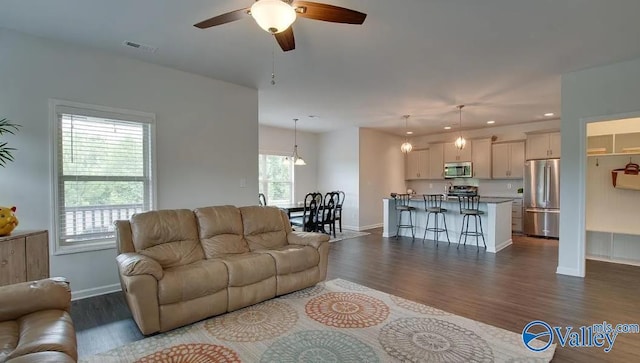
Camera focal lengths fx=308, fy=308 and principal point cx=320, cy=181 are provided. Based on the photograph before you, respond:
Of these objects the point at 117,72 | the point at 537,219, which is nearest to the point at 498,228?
the point at 537,219

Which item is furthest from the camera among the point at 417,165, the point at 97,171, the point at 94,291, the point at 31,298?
the point at 417,165

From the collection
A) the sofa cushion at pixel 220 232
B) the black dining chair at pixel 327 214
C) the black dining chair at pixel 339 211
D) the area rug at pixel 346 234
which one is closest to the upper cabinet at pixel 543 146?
the area rug at pixel 346 234

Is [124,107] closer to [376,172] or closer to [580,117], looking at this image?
[580,117]

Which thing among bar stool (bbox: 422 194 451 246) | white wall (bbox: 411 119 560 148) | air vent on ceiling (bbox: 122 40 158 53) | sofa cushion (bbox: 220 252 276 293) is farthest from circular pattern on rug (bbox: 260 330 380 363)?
white wall (bbox: 411 119 560 148)

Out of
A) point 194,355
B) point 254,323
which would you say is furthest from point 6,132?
point 254,323

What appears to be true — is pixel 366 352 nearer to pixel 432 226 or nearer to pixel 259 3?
pixel 259 3

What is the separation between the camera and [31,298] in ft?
6.03

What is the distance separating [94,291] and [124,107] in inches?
84.1

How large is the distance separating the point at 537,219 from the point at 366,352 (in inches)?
255

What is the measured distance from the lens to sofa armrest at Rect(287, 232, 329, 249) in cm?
365

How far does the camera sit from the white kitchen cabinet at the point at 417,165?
29.9 feet

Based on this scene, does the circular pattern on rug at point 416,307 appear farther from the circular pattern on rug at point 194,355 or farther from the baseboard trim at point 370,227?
the baseboard trim at point 370,227

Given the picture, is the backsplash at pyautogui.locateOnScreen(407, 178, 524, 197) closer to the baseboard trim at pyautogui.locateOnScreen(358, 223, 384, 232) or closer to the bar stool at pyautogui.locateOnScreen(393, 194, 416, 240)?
the baseboard trim at pyautogui.locateOnScreen(358, 223, 384, 232)

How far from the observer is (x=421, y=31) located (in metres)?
2.97
